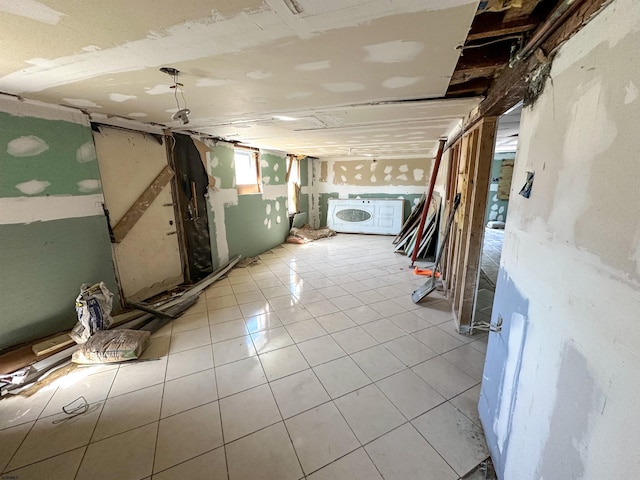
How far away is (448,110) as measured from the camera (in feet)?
7.69

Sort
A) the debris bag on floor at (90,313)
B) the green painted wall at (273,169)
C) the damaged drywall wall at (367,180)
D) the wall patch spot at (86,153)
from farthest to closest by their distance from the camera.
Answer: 1. the damaged drywall wall at (367,180)
2. the green painted wall at (273,169)
3. the wall patch spot at (86,153)
4. the debris bag on floor at (90,313)

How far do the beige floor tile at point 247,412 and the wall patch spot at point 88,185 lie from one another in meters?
2.38

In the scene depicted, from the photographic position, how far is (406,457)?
53.2 inches

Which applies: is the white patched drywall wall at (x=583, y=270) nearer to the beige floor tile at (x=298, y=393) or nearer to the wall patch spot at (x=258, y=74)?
the beige floor tile at (x=298, y=393)

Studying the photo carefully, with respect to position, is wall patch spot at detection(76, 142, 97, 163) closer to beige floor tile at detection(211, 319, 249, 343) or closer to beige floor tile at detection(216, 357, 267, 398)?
beige floor tile at detection(211, 319, 249, 343)

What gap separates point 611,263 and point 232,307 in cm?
306

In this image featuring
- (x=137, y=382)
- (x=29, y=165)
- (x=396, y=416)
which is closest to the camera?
(x=396, y=416)

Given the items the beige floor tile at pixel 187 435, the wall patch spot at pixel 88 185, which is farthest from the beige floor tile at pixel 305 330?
the wall patch spot at pixel 88 185

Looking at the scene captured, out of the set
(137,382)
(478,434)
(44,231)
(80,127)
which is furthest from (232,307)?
(478,434)

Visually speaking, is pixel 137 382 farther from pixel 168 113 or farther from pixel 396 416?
pixel 168 113

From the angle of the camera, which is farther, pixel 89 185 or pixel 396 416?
pixel 89 185

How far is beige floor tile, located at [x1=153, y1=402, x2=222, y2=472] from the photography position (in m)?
1.36

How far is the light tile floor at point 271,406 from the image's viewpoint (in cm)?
132

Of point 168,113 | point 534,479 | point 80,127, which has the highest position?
point 168,113
